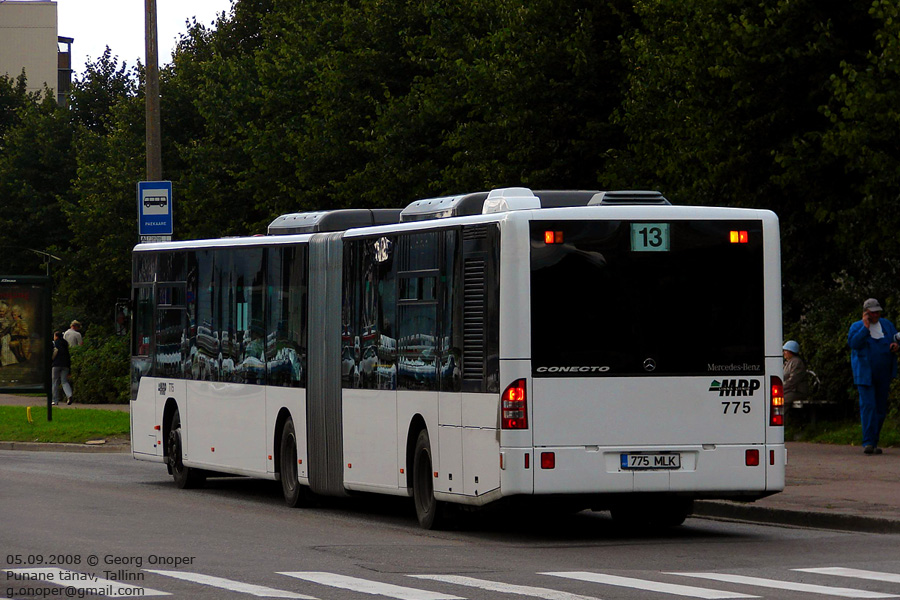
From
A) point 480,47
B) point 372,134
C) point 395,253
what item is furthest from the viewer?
point 372,134

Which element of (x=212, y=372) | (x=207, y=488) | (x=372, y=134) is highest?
(x=372, y=134)

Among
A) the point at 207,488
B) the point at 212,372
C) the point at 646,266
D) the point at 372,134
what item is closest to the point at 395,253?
the point at 646,266

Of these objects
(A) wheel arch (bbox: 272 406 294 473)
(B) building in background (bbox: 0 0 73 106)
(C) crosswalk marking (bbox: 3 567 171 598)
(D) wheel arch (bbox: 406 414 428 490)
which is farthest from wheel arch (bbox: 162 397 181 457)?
(B) building in background (bbox: 0 0 73 106)

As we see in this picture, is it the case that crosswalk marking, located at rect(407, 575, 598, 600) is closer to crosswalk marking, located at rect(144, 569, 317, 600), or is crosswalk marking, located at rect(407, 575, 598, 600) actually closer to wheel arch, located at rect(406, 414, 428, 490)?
crosswalk marking, located at rect(144, 569, 317, 600)

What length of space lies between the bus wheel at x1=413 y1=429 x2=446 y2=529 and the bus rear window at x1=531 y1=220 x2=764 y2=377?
5.88 feet

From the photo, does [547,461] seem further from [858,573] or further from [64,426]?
[64,426]

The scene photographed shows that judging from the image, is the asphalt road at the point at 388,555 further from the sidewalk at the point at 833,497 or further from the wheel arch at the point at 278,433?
the wheel arch at the point at 278,433

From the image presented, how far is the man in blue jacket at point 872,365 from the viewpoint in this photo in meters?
22.0

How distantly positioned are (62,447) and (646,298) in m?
16.6

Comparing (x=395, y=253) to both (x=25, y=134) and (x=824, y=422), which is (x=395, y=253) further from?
(x=25, y=134)

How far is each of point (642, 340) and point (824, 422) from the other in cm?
1183

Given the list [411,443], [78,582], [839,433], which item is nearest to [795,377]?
Answer: [839,433]

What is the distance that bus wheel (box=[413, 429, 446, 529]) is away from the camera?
15008 mm

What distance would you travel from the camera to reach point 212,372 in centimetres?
1998
